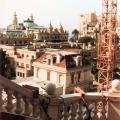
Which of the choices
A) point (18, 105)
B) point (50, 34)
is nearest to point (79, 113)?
point (18, 105)

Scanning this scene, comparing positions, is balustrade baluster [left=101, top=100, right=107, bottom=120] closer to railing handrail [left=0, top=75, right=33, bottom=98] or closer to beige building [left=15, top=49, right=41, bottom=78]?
railing handrail [left=0, top=75, right=33, bottom=98]

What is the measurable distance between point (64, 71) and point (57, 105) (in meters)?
18.0

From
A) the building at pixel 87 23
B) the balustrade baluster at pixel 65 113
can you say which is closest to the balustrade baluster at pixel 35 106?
the balustrade baluster at pixel 65 113

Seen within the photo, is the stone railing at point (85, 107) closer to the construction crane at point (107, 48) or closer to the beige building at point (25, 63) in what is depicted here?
the construction crane at point (107, 48)

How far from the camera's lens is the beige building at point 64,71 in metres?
23.5

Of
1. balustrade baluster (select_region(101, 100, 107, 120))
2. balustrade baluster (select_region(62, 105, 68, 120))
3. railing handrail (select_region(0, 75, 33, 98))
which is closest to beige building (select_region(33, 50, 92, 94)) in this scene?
balustrade baluster (select_region(101, 100, 107, 120))

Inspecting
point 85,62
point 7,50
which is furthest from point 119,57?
point 85,62

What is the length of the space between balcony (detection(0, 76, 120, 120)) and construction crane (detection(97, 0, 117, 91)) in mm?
16838

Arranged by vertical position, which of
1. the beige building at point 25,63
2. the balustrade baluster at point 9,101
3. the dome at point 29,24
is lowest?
the beige building at point 25,63

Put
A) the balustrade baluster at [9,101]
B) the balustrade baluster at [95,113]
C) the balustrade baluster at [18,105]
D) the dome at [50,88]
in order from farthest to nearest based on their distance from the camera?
the balustrade baluster at [95,113] < the dome at [50,88] < the balustrade baluster at [18,105] < the balustrade baluster at [9,101]

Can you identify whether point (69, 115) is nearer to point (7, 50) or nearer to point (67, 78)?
point (67, 78)

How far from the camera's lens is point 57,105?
538cm

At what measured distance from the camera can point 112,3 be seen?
2505cm

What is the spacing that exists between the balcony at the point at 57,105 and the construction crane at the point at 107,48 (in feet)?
55.2
